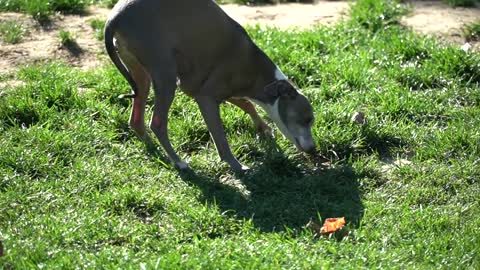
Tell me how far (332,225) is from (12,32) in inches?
155

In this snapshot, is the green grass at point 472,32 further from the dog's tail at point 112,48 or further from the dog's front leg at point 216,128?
the dog's tail at point 112,48

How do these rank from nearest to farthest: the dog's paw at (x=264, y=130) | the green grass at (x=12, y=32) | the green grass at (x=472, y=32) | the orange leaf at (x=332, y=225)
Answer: the orange leaf at (x=332, y=225) → the dog's paw at (x=264, y=130) → the green grass at (x=12, y=32) → the green grass at (x=472, y=32)

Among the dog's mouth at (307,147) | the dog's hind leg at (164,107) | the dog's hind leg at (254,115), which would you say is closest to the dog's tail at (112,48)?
the dog's hind leg at (164,107)

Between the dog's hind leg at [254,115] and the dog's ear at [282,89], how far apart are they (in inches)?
11.8

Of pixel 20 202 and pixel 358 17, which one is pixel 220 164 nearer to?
pixel 20 202

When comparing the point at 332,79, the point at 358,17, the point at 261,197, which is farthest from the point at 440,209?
the point at 358,17

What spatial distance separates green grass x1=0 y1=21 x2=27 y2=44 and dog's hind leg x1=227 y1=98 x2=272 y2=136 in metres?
2.30

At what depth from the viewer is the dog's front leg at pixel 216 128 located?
648cm

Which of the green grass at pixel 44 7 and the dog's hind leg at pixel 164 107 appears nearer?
the dog's hind leg at pixel 164 107

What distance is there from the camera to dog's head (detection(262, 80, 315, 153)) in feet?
21.9

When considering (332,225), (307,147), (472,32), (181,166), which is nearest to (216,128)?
(181,166)

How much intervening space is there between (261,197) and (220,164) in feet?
1.71

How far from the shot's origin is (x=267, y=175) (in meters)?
6.38

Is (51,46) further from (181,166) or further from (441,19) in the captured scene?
(441,19)
